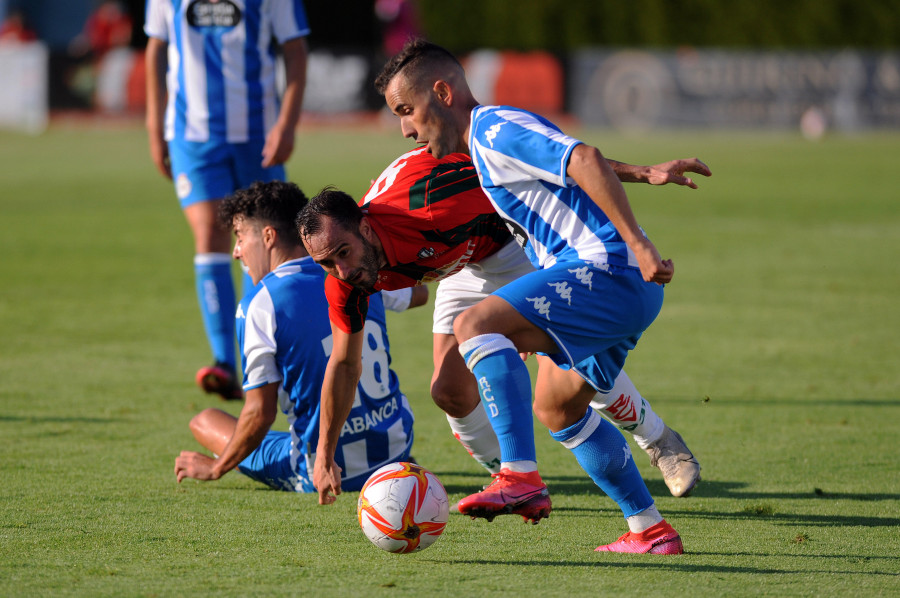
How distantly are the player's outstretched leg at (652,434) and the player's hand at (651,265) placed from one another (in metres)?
0.99

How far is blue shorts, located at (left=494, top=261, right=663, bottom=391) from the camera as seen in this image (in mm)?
3656

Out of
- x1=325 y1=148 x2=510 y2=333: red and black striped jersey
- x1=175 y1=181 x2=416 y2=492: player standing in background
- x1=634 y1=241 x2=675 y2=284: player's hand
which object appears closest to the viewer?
x1=634 y1=241 x2=675 y2=284: player's hand

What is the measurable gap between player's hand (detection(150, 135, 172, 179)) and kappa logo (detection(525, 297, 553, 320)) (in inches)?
152

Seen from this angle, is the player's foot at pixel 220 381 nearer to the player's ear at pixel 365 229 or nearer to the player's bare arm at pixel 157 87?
the player's bare arm at pixel 157 87

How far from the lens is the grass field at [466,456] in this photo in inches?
142

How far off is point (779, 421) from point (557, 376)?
7.85ft

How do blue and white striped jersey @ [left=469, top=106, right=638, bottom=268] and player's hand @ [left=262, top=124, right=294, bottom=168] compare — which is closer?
blue and white striped jersey @ [left=469, top=106, right=638, bottom=268]

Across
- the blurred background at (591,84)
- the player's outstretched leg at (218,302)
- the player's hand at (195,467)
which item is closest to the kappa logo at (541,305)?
the player's hand at (195,467)

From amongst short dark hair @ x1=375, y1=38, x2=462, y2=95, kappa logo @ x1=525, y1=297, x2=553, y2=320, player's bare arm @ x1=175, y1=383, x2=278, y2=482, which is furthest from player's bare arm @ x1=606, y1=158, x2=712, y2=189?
player's bare arm @ x1=175, y1=383, x2=278, y2=482

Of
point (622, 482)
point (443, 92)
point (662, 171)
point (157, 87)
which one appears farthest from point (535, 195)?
point (157, 87)

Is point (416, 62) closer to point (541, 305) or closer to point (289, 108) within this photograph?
point (541, 305)

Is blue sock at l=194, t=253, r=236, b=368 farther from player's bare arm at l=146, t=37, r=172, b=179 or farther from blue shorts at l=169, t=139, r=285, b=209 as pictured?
player's bare arm at l=146, t=37, r=172, b=179

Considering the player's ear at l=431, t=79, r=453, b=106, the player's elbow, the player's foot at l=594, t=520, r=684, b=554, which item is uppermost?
the player's ear at l=431, t=79, r=453, b=106

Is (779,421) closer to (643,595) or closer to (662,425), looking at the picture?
(662,425)
